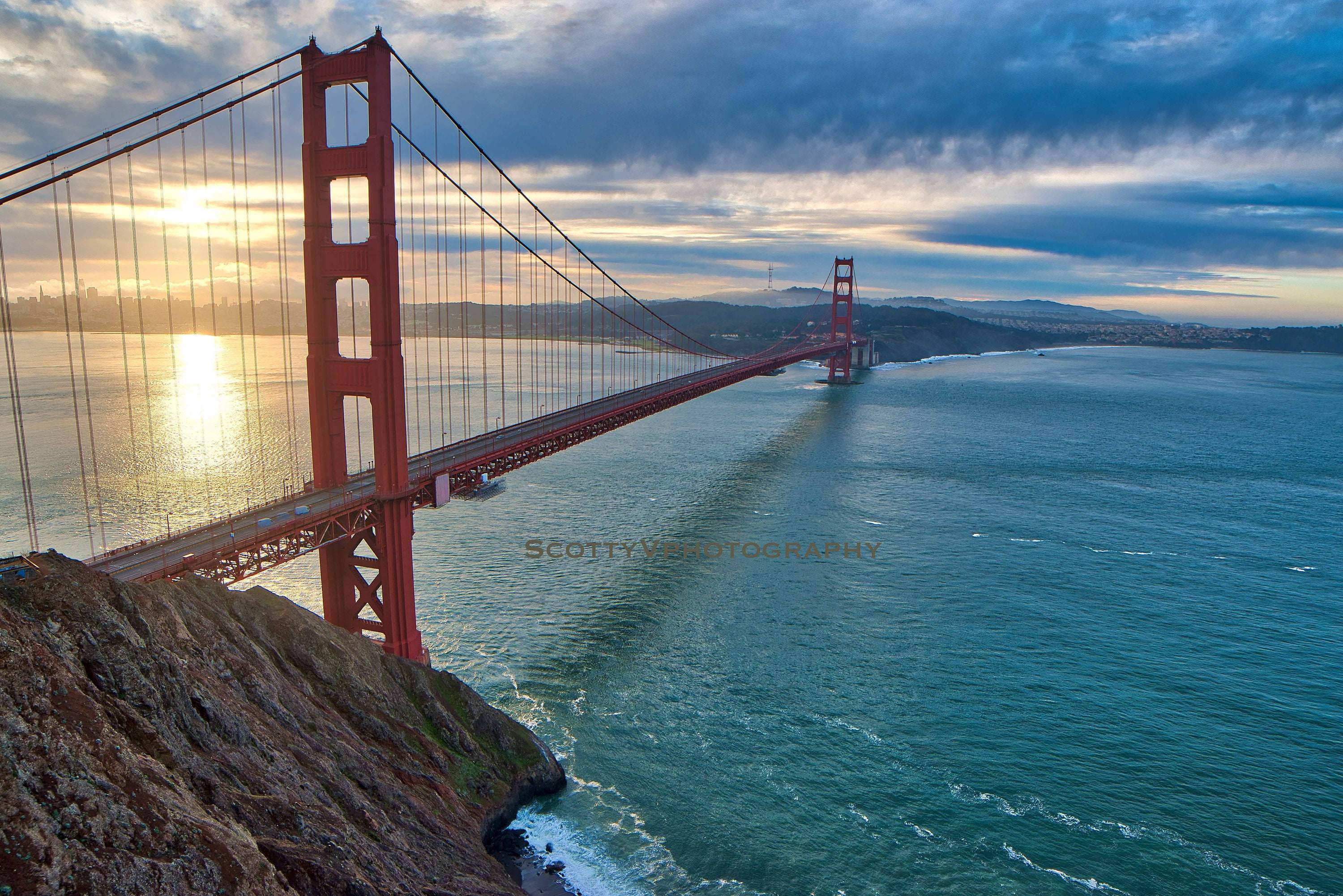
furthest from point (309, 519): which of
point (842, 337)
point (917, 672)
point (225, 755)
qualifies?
point (842, 337)

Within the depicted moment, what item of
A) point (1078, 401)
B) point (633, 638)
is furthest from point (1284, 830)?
point (1078, 401)

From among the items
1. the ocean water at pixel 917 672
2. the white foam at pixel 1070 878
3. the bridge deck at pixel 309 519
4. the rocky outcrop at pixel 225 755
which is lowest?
the white foam at pixel 1070 878

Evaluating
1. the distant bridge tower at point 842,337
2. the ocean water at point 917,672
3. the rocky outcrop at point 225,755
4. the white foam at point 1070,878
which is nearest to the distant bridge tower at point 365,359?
the rocky outcrop at point 225,755

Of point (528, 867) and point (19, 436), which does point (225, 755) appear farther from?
point (19, 436)

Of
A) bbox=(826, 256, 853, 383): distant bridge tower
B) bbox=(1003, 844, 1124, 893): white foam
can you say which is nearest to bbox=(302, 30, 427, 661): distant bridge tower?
bbox=(1003, 844, 1124, 893): white foam

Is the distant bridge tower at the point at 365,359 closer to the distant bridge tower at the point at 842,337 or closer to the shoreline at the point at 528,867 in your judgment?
the shoreline at the point at 528,867

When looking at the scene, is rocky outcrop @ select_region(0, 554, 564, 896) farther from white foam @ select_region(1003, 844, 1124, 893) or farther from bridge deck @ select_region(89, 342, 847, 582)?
white foam @ select_region(1003, 844, 1124, 893)
